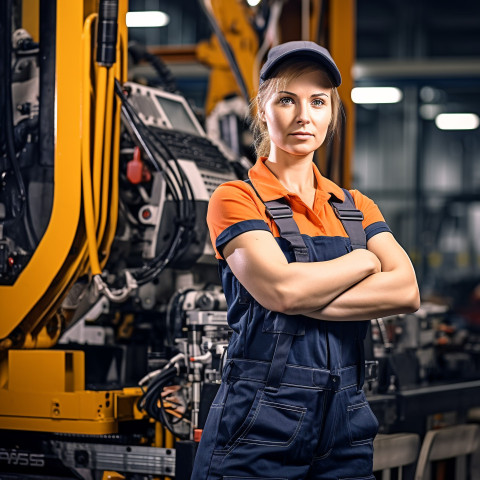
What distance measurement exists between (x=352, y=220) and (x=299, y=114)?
328 millimetres

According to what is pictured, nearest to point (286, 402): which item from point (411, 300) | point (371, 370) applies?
point (411, 300)

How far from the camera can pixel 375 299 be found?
2.47 m

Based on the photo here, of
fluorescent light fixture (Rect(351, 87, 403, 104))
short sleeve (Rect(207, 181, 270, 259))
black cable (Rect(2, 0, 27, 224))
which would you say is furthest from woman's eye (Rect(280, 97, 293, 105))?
fluorescent light fixture (Rect(351, 87, 403, 104))

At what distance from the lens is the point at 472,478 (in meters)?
4.89

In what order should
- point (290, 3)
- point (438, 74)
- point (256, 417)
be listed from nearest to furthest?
point (256, 417) < point (290, 3) < point (438, 74)

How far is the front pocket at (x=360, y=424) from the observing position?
246cm

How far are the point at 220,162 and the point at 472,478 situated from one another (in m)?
2.15

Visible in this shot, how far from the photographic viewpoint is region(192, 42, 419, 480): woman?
2381 mm

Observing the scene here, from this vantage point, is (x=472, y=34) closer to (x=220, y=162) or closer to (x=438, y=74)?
(x=438, y=74)

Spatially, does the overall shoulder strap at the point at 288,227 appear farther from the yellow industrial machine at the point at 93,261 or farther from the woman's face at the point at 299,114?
the yellow industrial machine at the point at 93,261

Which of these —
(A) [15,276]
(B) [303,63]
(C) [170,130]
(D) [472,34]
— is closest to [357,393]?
(B) [303,63]

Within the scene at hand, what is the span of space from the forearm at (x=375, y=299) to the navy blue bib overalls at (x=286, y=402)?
60 mm

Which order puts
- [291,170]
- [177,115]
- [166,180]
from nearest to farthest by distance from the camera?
[291,170] → [166,180] → [177,115]

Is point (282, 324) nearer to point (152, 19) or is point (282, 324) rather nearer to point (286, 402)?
point (286, 402)
